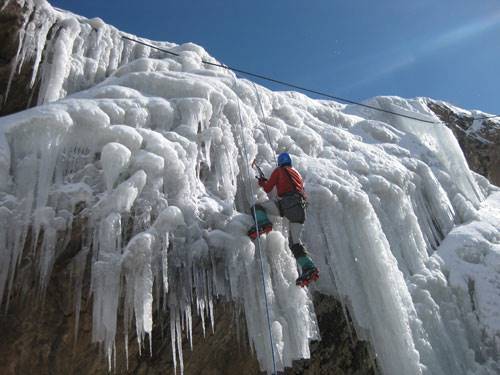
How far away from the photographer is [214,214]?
530 cm

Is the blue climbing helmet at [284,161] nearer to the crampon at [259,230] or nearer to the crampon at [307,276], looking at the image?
the crampon at [259,230]

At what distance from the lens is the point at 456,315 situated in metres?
6.57

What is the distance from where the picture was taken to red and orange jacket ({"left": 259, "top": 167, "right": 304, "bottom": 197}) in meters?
5.59

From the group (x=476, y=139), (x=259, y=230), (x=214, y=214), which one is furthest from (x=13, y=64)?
(x=476, y=139)

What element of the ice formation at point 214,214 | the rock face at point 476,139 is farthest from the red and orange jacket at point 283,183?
the rock face at point 476,139

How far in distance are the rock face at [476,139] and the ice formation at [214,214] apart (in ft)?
11.9

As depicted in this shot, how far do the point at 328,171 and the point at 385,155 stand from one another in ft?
Answer: 7.02

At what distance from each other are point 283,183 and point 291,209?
349 millimetres

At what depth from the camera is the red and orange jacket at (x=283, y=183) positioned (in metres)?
5.59

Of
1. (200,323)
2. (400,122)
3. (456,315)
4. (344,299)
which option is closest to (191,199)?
(200,323)

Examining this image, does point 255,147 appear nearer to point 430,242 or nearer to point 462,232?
point 430,242

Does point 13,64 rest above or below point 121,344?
above

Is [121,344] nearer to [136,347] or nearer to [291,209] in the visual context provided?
[136,347]

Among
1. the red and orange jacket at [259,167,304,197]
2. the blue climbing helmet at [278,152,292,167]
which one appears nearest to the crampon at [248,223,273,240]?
the red and orange jacket at [259,167,304,197]
